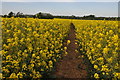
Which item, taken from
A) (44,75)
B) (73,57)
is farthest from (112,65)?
(73,57)

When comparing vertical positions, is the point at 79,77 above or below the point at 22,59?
below

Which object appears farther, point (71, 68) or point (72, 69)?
point (71, 68)

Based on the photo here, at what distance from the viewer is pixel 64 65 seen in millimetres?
7750

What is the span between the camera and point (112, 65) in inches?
221

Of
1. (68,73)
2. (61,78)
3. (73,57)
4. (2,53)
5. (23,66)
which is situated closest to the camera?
(23,66)

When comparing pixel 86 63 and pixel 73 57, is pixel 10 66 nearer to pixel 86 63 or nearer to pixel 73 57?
pixel 86 63

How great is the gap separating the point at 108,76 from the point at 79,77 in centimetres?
144

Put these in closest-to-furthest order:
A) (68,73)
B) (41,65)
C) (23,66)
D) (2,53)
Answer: (23,66)
(2,53)
(41,65)
(68,73)

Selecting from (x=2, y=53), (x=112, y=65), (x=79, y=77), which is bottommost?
(x=79, y=77)

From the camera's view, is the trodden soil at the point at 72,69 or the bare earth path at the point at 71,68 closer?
the trodden soil at the point at 72,69

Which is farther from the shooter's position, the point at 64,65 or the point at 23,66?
the point at 64,65

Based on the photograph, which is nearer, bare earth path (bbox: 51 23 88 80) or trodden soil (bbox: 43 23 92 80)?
trodden soil (bbox: 43 23 92 80)

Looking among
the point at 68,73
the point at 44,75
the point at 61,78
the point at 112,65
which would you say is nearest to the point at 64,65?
the point at 68,73

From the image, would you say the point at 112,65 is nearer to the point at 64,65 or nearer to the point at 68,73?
the point at 68,73
